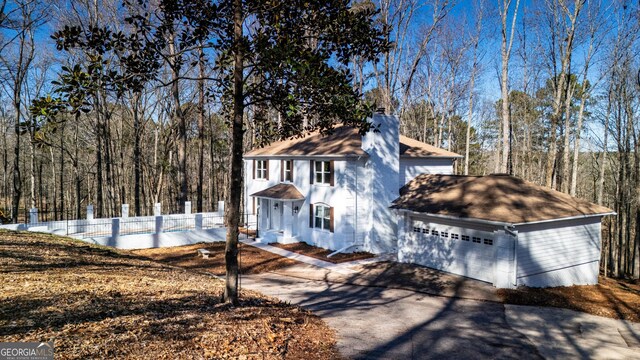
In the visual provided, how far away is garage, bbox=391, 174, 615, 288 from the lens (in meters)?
13.7

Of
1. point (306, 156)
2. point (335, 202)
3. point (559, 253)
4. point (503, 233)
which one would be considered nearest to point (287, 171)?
point (306, 156)

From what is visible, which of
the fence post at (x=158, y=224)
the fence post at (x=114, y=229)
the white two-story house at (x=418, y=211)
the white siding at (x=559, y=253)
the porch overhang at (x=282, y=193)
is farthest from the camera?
the fence post at (x=158, y=224)

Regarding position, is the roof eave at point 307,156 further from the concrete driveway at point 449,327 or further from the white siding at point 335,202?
the concrete driveway at point 449,327

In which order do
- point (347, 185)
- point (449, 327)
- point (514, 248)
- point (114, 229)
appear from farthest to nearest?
1. point (114, 229)
2. point (347, 185)
3. point (514, 248)
4. point (449, 327)

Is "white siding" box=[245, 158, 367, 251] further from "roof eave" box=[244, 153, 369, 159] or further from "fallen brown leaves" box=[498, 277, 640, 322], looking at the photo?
"fallen brown leaves" box=[498, 277, 640, 322]

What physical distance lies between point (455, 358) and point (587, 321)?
19.2ft

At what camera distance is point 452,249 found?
51.2 feet

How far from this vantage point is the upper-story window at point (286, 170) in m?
23.4

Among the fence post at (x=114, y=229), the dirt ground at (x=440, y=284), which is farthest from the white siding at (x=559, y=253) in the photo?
the fence post at (x=114, y=229)

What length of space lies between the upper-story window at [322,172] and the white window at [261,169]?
17.7 ft

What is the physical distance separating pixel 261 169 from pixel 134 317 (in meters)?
20.4

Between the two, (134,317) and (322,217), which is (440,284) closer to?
(322,217)

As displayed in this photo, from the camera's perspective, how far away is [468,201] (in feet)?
50.7

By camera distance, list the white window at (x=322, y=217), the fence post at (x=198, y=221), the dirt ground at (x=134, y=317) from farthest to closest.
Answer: the fence post at (x=198, y=221)
the white window at (x=322, y=217)
the dirt ground at (x=134, y=317)
